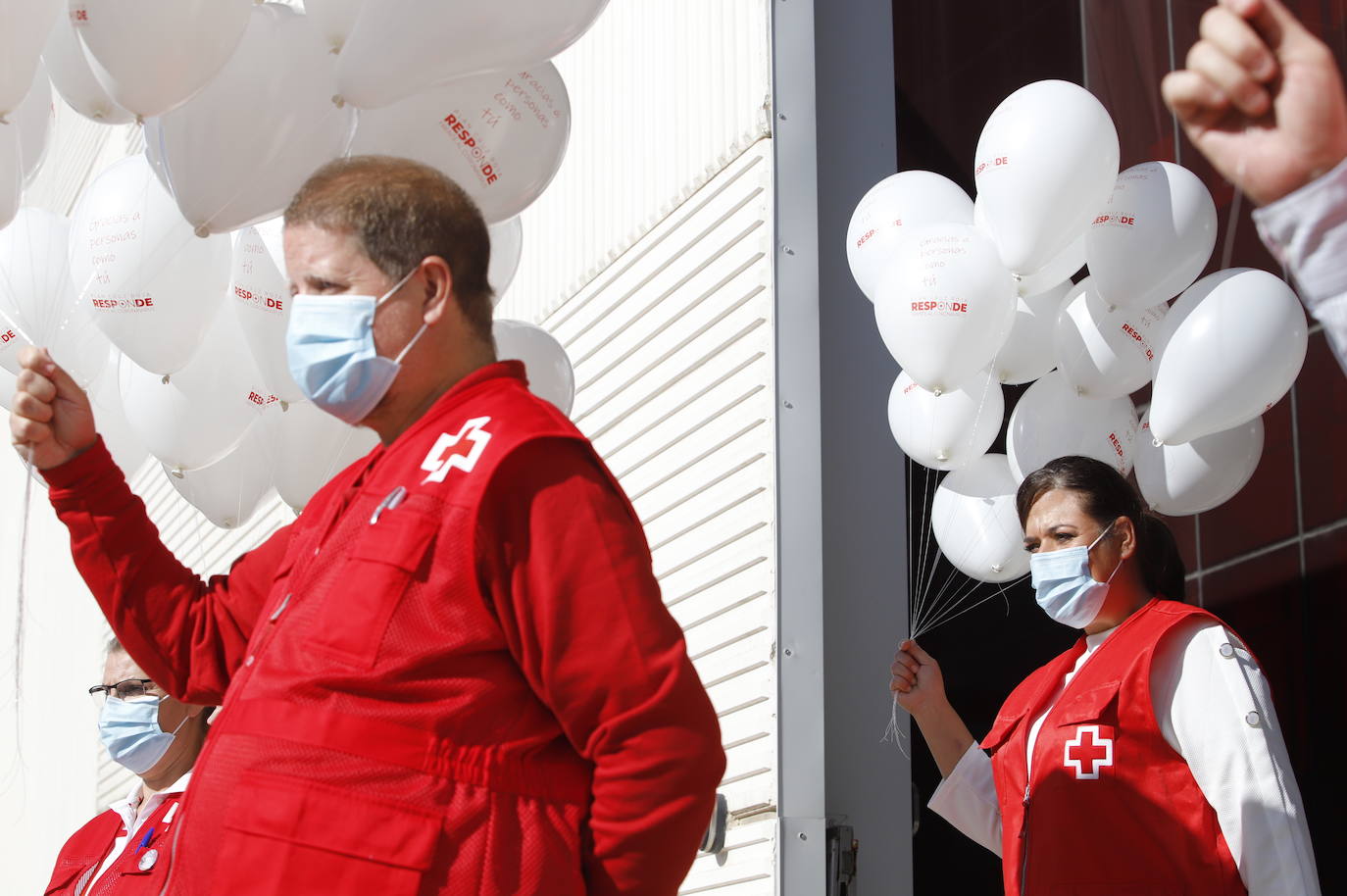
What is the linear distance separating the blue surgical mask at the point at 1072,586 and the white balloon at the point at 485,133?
135cm

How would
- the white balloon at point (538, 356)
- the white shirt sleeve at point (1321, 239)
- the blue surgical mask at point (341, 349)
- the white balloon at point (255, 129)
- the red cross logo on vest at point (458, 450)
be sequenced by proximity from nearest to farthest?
the white shirt sleeve at point (1321, 239) → the red cross logo on vest at point (458, 450) → the blue surgical mask at point (341, 349) → the white balloon at point (255, 129) → the white balloon at point (538, 356)

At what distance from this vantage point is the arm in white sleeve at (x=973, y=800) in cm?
354

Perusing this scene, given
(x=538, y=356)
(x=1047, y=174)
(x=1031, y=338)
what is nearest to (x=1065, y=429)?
(x=1031, y=338)

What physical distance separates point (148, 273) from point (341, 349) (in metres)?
1.96

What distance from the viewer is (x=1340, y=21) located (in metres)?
4.50

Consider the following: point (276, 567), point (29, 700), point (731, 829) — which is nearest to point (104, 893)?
point (276, 567)

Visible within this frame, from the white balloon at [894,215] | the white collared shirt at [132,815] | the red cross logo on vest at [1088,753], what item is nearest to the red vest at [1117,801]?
the red cross logo on vest at [1088,753]

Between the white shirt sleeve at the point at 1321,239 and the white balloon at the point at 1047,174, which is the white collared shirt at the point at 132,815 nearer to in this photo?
the white balloon at the point at 1047,174

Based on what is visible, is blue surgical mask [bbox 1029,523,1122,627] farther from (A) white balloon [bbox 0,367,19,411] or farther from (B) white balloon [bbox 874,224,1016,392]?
(A) white balloon [bbox 0,367,19,411]

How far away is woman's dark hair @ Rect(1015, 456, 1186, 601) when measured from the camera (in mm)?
3416

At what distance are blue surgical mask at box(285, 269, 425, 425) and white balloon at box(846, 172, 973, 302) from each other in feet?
7.05

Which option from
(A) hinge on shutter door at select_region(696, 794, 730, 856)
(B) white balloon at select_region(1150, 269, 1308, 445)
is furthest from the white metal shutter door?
(B) white balloon at select_region(1150, 269, 1308, 445)

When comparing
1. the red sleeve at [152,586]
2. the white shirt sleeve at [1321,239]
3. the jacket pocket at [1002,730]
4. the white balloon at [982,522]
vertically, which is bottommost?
the white shirt sleeve at [1321,239]

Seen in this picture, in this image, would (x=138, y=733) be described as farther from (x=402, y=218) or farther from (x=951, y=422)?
(x=402, y=218)
